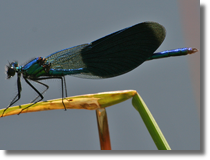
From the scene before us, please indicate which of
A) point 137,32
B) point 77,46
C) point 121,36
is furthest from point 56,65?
point 137,32

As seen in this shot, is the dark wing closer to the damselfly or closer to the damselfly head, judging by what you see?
the damselfly

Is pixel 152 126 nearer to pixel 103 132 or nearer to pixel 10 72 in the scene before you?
pixel 103 132

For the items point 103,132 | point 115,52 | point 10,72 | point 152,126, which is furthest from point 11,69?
point 152,126

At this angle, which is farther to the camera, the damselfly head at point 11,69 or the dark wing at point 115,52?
the damselfly head at point 11,69

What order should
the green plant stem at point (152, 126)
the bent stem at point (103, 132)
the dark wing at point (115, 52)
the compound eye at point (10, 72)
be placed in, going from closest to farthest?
the green plant stem at point (152, 126) < the bent stem at point (103, 132) < the dark wing at point (115, 52) < the compound eye at point (10, 72)

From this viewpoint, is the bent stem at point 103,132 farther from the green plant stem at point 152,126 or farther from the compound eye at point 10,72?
the compound eye at point 10,72

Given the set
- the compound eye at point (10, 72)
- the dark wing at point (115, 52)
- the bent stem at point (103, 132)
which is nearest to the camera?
the bent stem at point (103, 132)

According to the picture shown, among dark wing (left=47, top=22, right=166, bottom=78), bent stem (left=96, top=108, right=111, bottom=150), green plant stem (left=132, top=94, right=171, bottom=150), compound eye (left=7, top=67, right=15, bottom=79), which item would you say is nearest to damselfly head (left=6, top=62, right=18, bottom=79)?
compound eye (left=7, top=67, right=15, bottom=79)

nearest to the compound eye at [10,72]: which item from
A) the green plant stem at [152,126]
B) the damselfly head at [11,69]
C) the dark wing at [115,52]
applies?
the damselfly head at [11,69]

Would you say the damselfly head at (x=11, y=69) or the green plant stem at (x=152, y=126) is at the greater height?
the damselfly head at (x=11, y=69)
